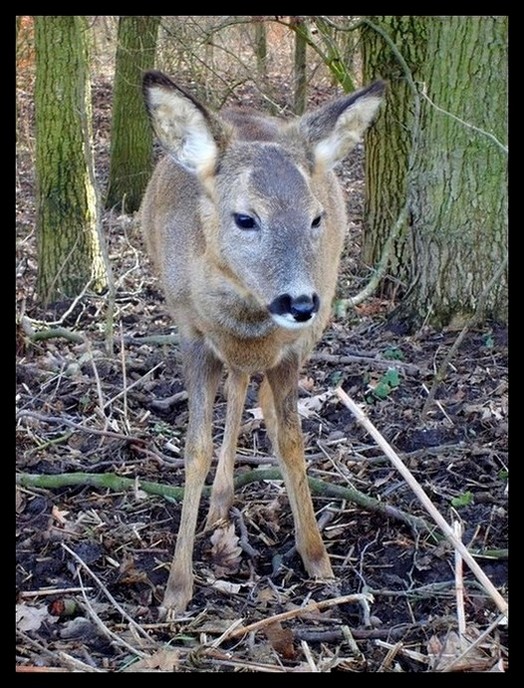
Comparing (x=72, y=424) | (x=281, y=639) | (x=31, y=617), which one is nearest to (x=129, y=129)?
(x=72, y=424)

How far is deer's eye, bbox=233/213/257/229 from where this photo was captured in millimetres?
4340

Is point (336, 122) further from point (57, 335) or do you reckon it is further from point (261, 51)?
point (261, 51)

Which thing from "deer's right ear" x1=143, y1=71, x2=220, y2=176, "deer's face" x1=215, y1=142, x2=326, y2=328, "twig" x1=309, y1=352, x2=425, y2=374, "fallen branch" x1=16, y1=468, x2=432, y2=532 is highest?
"deer's right ear" x1=143, y1=71, x2=220, y2=176

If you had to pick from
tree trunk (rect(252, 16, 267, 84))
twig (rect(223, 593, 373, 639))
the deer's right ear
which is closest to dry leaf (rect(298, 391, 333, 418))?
twig (rect(223, 593, 373, 639))

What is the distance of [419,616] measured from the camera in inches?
169

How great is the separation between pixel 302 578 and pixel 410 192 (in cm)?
372

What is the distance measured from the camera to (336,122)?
4754mm

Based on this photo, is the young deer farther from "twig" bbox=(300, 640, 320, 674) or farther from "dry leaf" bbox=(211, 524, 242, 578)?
"twig" bbox=(300, 640, 320, 674)

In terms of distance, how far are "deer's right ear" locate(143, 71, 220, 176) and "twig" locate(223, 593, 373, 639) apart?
2.07 metres

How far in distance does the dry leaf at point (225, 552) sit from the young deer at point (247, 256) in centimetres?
19

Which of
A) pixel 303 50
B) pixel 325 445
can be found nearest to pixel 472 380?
pixel 325 445

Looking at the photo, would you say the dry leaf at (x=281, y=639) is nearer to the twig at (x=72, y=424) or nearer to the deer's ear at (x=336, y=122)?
the twig at (x=72, y=424)

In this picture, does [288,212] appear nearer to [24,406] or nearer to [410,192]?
[24,406]

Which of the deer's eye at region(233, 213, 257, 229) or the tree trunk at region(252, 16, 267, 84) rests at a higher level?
the tree trunk at region(252, 16, 267, 84)
